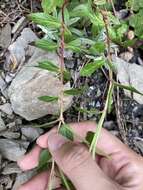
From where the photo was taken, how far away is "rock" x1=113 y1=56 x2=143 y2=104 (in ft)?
5.50

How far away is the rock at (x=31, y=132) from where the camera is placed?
5.40 feet

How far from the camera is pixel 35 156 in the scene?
1.54 m

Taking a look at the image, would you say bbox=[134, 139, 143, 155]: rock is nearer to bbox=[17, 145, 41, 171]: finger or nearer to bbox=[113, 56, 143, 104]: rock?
bbox=[113, 56, 143, 104]: rock

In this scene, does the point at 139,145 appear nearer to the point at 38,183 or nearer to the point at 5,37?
the point at 38,183

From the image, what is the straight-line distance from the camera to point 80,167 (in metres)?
1.20

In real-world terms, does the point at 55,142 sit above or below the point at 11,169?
above

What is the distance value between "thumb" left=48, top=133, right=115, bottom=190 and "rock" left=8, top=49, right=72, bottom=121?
0.39m

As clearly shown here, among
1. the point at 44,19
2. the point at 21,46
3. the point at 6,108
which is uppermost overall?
the point at 44,19

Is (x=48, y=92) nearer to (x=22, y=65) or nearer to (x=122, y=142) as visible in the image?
(x=22, y=65)

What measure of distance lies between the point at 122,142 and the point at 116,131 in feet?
0.18

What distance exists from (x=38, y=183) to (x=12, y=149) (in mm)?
142

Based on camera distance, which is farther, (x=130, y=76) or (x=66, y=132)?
(x=130, y=76)

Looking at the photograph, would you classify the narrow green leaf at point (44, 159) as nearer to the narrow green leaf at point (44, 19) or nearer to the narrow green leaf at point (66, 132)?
the narrow green leaf at point (66, 132)

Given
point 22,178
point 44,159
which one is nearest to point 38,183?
point 22,178
